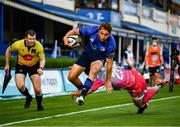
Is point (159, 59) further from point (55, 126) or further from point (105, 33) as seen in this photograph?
point (55, 126)

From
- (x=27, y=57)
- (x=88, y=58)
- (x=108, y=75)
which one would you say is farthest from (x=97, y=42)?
(x=27, y=57)

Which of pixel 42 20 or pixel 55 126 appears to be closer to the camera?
pixel 55 126

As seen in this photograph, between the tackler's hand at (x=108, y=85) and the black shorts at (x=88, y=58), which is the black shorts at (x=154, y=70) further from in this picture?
the tackler's hand at (x=108, y=85)

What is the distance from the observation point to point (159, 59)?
25.8 metres

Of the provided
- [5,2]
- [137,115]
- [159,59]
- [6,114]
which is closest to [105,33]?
[137,115]

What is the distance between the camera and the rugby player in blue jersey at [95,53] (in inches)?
528

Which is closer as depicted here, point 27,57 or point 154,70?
point 27,57

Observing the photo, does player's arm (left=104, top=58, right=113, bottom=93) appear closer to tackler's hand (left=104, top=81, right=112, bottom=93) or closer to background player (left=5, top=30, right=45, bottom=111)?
tackler's hand (left=104, top=81, right=112, bottom=93)

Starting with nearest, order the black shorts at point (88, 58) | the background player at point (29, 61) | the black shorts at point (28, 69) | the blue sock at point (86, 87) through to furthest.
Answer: the blue sock at point (86, 87)
the black shorts at point (88, 58)
the background player at point (29, 61)
the black shorts at point (28, 69)

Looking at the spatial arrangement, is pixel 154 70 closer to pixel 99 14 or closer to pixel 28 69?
pixel 28 69

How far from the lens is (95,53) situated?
1384 centimetres

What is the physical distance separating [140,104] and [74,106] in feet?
9.30

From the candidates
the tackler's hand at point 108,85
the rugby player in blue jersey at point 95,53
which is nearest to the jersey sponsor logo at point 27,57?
the rugby player in blue jersey at point 95,53

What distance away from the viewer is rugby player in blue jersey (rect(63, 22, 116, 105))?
13.4 metres
